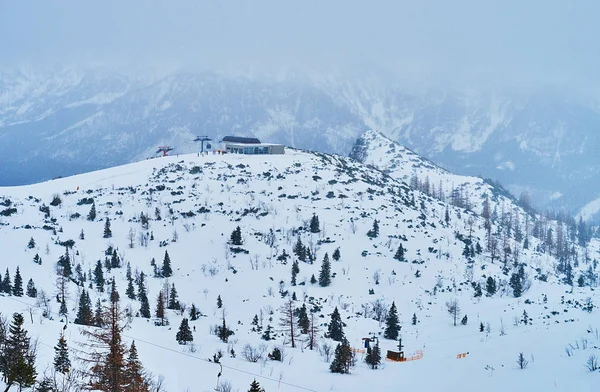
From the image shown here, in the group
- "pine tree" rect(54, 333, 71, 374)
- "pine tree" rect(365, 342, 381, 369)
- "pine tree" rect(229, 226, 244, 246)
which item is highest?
"pine tree" rect(229, 226, 244, 246)

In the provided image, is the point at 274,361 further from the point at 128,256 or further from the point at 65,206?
the point at 65,206

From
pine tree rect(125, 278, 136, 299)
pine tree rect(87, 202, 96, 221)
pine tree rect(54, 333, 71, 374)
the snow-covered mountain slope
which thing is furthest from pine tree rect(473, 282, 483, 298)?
pine tree rect(87, 202, 96, 221)

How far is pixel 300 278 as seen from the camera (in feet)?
439

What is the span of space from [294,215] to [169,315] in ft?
233

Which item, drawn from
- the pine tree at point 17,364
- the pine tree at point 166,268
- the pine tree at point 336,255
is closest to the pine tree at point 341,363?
the pine tree at point 17,364

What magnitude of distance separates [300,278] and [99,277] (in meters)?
45.6

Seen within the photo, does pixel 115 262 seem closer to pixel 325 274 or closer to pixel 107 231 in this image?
pixel 107 231

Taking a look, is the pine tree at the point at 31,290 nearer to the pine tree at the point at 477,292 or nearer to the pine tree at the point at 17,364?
the pine tree at the point at 17,364

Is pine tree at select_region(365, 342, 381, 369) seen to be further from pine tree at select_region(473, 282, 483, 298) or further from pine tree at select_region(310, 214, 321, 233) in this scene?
pine tree at select_region(310, 214, 321, 233)

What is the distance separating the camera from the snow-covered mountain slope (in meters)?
59.3

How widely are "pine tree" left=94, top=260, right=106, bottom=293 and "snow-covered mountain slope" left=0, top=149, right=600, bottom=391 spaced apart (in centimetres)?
325

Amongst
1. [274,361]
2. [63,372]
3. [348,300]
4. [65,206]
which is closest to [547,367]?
[274,361]

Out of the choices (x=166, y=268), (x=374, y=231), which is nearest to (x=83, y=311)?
(x=166, y=268)

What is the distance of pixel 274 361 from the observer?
236 ft
